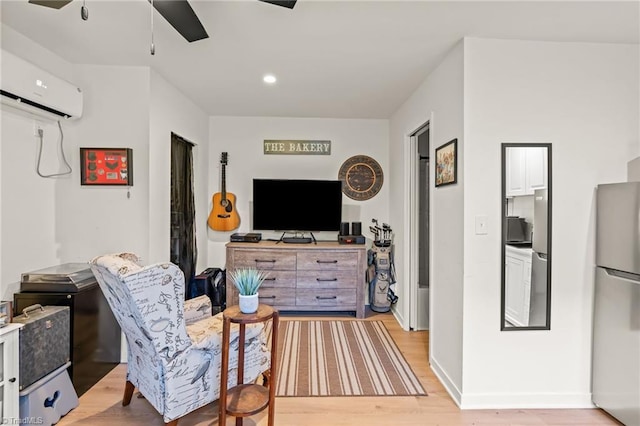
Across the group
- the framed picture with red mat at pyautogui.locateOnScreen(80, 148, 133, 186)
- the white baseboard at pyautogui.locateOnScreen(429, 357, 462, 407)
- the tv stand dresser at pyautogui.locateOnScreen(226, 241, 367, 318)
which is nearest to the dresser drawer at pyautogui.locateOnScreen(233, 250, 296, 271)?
the tv stand dresser at pyautogui.locateOnScreen(226, 241, 367, 318)

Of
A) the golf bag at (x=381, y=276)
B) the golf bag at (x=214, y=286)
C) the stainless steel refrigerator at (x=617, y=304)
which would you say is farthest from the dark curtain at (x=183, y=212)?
the stainless steel refrigerator at (x=617, y=304)

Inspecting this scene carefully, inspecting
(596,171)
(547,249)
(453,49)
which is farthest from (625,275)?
(453,49)

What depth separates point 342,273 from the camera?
146 inches

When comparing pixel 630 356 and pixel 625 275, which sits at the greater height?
pixel 625 275

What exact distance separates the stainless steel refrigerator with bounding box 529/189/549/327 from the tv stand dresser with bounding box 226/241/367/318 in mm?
1826

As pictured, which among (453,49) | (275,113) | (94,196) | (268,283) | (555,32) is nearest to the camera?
(555,32)

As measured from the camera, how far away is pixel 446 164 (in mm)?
2389

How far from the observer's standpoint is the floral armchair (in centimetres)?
159

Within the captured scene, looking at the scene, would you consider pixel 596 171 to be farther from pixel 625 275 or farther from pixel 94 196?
pixel 94 196

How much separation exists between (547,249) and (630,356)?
0.75m

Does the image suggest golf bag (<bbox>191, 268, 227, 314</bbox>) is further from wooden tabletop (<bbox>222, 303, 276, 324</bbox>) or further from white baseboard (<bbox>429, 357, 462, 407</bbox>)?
white baseboard (<bbox>429, 357, 462, 407</bbox>)

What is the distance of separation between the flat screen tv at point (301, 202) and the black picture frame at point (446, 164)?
5.06 feet

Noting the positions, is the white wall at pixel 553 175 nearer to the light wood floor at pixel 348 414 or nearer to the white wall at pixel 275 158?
the light wood floor at pixel 348 414

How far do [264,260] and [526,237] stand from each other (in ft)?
8.50
